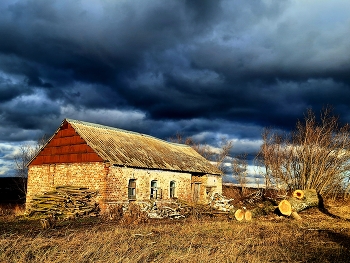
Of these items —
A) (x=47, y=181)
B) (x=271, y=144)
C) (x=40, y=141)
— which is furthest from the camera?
(x=40, y=141)

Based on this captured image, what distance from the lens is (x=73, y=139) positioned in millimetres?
21406

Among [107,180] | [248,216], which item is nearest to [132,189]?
[107,180]

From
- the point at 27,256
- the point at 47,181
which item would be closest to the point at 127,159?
the point at 47,181

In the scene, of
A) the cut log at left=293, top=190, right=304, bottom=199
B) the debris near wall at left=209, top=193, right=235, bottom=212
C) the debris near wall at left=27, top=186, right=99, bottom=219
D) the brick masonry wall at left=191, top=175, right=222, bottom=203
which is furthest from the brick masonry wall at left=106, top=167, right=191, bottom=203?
the cut log at left=293, top=190, right=304, bottom=199

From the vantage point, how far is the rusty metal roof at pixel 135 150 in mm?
20828

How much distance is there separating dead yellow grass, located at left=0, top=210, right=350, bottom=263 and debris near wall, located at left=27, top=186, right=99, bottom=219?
3.61 metres

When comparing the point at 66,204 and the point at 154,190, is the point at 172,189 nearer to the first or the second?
the point at 154,190

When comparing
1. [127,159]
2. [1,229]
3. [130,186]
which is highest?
[127,159]

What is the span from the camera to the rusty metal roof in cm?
2083

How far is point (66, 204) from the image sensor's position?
60.0ft

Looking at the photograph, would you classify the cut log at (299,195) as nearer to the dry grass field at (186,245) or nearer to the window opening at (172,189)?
the dry grass field at (186,245)

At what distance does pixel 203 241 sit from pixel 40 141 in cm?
3499

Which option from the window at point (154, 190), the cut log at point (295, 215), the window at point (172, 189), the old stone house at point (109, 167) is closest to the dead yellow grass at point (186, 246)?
the cut log at point (295, 215)

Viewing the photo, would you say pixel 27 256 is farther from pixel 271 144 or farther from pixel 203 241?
pixel 271 144
